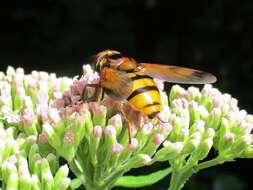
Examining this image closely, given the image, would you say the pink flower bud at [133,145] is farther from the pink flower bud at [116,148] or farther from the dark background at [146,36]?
the dark background at [146,36]

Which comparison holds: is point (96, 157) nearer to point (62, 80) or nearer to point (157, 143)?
point (157, 143)

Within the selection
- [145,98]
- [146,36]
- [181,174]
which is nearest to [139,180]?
[181,174]

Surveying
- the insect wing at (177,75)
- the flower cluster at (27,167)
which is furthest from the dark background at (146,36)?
the flower cluster at (27,167)

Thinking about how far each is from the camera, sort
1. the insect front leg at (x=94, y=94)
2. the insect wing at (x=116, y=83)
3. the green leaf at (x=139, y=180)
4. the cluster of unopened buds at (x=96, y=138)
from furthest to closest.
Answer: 1. the green leaf at (x=139, y=180)
2. the insect front leg at (x=94, y=94)
3. the cluster of unopened buds at (x=96, y=138)
4. the insect wing at (x=116, y=83)

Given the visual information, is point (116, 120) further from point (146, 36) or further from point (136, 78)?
point (146, 36)

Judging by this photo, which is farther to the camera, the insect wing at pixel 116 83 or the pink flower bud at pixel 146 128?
the pink flower bud at pixel 146 128

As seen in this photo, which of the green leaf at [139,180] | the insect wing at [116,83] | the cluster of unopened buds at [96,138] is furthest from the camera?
the green leaf at [139,180]

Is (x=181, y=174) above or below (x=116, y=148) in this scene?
below

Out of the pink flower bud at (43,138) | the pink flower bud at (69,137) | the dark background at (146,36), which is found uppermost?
the pink flower bud at (69,137)
